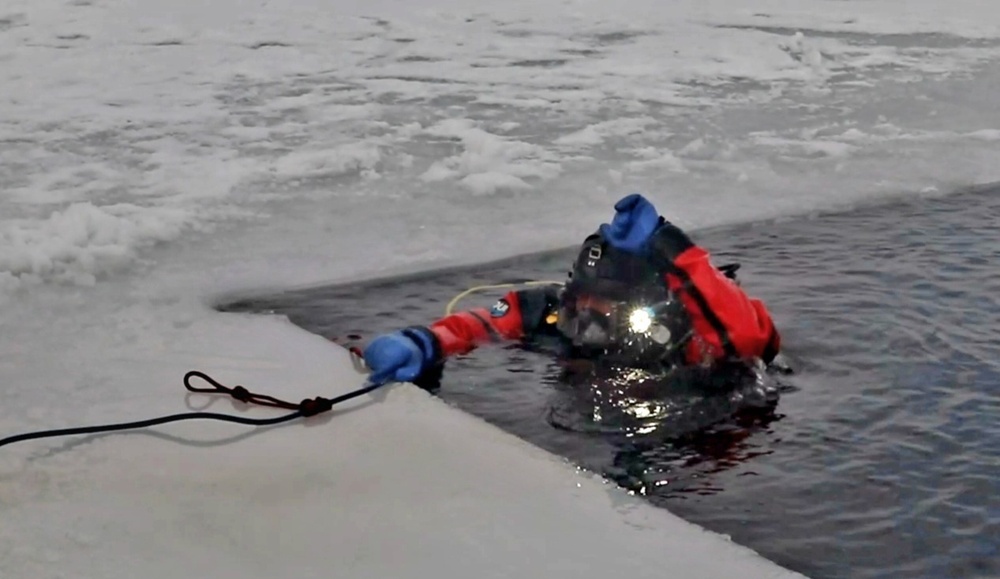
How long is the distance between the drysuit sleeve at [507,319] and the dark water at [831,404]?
7 centimetres

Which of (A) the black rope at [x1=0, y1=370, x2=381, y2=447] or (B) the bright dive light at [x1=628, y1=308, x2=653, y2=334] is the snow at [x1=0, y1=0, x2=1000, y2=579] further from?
(B) the bright dive light at [x1=628, y1=308, x2=653, y2=334]

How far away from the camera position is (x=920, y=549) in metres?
3.38

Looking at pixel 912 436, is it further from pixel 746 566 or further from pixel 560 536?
pixel 560 536

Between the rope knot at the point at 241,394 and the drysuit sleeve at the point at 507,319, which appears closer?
the rope knot at the point at 241,394

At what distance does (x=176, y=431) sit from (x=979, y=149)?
5.61 m

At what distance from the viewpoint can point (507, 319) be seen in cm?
475

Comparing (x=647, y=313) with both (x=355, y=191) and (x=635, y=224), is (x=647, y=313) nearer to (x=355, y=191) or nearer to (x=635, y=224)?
(x=635, y=224)

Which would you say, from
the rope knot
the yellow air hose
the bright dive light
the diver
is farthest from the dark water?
the rope knot

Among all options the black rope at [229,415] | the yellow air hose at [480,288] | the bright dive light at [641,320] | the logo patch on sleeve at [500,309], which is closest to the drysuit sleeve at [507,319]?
the logo patch on sleeve at [500,309]

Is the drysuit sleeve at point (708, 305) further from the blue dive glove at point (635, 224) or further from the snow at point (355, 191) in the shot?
the snow at point (355, 191)

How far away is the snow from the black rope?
0.04 metres

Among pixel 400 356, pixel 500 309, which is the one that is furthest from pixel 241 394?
pixel 500 309

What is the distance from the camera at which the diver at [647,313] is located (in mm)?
4309

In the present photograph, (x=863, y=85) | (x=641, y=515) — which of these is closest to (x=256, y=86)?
(x=863, y=85)
